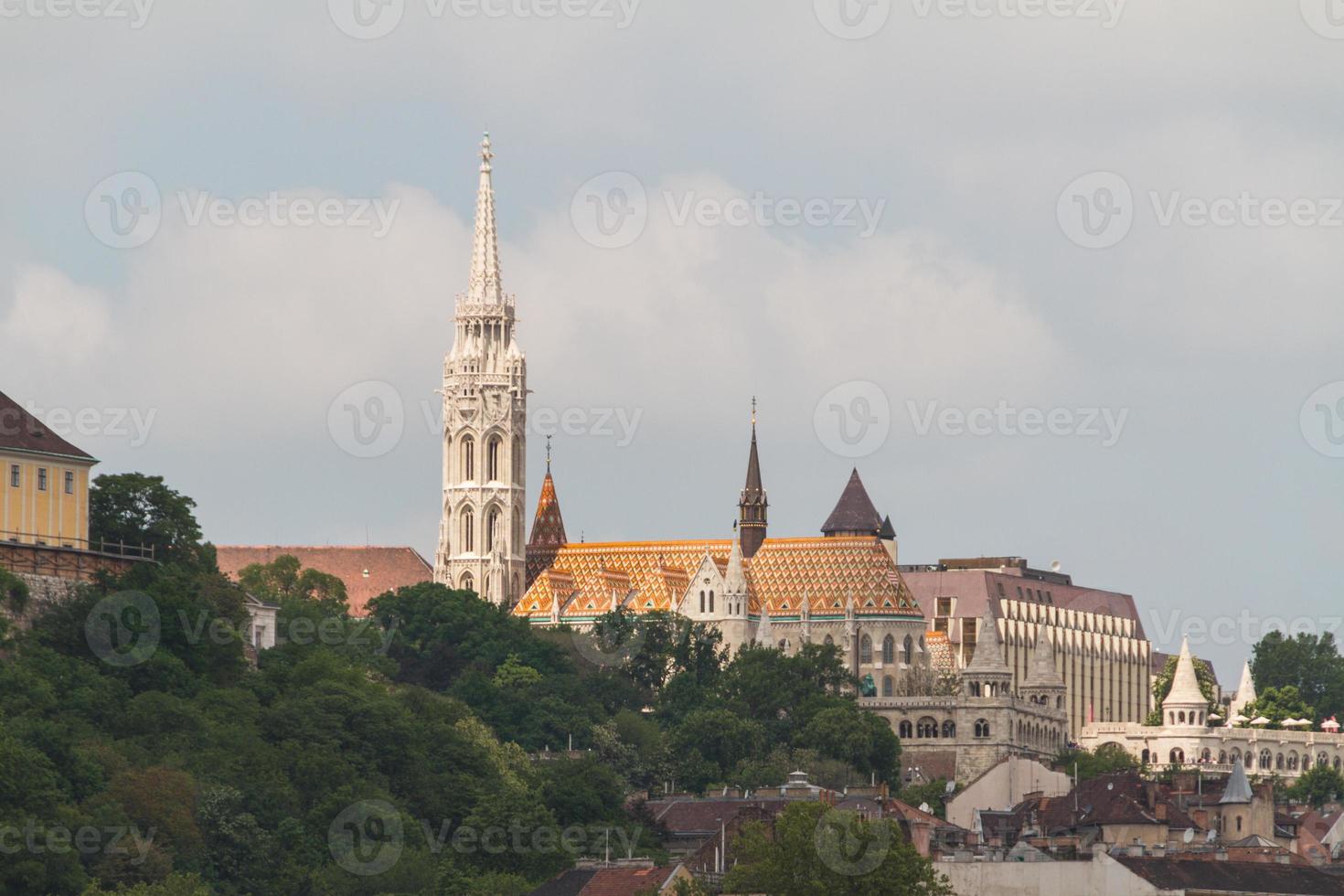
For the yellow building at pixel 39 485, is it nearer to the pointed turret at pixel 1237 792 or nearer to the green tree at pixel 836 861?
the green tree at pixel 836 861

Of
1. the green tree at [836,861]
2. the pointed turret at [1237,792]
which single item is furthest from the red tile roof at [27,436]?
the pointed turret at [1237,792]

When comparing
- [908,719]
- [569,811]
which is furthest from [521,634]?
[569,811]

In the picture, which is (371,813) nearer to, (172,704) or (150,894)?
(172,704)

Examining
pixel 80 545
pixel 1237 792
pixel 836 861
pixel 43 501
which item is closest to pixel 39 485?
pixel 43 501

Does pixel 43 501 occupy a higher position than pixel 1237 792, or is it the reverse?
pixel 43 501

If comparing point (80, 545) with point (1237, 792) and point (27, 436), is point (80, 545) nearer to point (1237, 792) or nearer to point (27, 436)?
point (27, 436)
